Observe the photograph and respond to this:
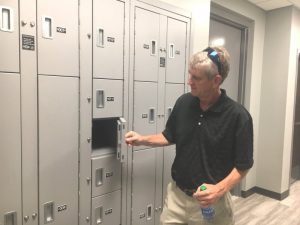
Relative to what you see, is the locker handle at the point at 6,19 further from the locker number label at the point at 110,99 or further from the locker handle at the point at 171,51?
the locker handle at the point at 171,51

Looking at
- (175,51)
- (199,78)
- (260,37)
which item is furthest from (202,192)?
(260,37)

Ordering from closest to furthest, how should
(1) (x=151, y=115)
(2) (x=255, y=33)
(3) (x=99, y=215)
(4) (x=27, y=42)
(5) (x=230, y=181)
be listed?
(5) (x=230, y=181) → (4) (x=27, y=42) → (3) (x=99, y=215) → (1) (x=151, y=115) → (2) (x=255, y=33)

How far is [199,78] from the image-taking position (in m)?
1.36

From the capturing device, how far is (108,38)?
1744 millimetres

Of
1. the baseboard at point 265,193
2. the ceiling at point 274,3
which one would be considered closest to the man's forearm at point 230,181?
the baseboard at point 265,193

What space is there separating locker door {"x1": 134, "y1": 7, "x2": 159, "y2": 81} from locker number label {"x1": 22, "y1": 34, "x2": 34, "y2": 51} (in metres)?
0.74

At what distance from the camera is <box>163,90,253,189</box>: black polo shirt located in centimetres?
134

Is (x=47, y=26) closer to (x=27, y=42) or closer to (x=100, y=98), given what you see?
(x=27, y=42)

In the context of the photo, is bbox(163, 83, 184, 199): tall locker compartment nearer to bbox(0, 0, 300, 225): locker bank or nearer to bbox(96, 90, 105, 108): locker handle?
bbox(0, 0, 300, 225): locker bank

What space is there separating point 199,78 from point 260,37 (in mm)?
2627

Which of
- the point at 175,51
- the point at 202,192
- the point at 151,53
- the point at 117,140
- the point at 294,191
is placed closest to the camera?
the point at 202,192

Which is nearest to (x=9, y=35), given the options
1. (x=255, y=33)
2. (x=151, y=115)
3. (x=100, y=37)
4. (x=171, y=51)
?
(x=100, y=37)

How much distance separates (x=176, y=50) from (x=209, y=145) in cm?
108

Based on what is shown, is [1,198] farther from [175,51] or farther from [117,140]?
[175,51]
